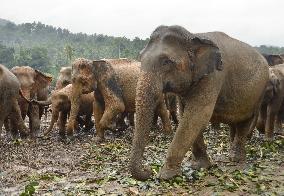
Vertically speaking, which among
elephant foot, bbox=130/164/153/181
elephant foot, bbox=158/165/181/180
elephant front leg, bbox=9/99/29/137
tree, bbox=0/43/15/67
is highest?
elephant foot, bbox=130/164/153/181

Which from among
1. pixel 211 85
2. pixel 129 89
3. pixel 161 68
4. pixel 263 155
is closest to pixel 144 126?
pixel 161 68

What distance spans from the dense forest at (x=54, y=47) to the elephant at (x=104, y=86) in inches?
1793

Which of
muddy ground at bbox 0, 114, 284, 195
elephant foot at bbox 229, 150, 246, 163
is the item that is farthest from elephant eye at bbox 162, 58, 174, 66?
elephant foot at bbox 229, 150, 246, 163

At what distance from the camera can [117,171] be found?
7.58 meters

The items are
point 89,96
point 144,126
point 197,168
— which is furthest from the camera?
point 89,96

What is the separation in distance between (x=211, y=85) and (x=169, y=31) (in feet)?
2.93

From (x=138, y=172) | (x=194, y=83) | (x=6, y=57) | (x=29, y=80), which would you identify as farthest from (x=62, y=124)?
(x=6, y=57)

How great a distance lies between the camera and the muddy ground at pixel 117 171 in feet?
20.9

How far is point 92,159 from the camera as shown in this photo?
30.7 ft

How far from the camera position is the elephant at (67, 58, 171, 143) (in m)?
11.6

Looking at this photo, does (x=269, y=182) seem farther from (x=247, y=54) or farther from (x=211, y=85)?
(x=247, y=54)

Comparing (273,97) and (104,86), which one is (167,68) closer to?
(273,97)

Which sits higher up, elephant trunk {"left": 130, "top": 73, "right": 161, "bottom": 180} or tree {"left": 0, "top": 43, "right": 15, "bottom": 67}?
elephant trunk {"left": 130, "top": 73, "right": 161, "bottom": 180}

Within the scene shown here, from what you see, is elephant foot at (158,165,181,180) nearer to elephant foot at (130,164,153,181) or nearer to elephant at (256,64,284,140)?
elephant foot at (130,164,153,181)
